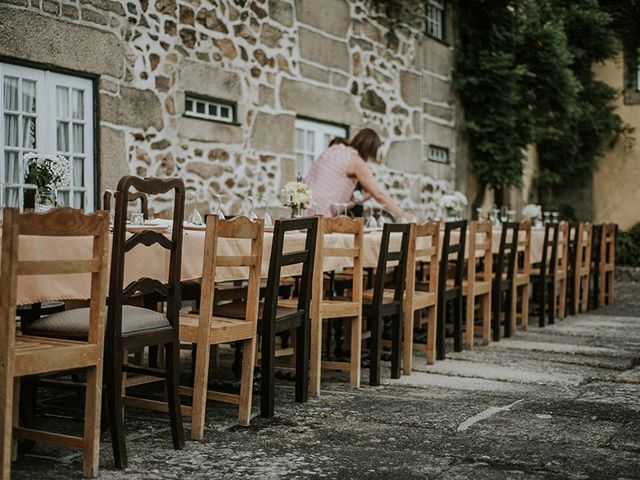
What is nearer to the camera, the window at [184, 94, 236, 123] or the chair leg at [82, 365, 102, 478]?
the chair leg at [82, 365, 102, 478]

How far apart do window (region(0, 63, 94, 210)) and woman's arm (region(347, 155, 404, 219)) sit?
1888 mm

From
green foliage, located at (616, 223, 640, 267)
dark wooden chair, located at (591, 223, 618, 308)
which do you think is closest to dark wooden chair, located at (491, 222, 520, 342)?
dark wooden chair, located at (591, 223, 618, 308)

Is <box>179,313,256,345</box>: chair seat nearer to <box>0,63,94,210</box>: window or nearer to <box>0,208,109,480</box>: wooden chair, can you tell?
<box>0,208,109,480</box>: wooden chair

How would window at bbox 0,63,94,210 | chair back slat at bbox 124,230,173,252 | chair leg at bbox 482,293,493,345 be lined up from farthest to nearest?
chair leg at bbox 482,293,493,345 < window at bbox 0,63,94,210 < chair back slat at bbox 124,230,173,252

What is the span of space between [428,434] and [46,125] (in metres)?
3.62

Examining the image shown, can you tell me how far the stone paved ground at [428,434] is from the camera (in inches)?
122

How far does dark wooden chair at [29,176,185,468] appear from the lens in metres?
3.08

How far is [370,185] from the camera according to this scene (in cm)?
662

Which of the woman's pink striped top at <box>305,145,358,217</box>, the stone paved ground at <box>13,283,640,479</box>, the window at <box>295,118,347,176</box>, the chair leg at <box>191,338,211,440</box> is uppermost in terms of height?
the window at <box>295,118,347,176</box>

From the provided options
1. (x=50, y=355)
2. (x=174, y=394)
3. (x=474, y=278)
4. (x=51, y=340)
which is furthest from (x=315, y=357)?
(x=474, y=278)

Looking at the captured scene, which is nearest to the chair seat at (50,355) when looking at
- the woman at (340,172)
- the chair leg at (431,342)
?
the chair leg at (431,342)

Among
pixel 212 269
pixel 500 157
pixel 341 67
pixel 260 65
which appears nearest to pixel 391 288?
pixel 212 269

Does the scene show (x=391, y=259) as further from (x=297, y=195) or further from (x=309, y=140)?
(x=309, y=140)

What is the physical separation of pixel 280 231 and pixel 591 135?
11193 mm
